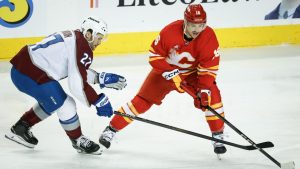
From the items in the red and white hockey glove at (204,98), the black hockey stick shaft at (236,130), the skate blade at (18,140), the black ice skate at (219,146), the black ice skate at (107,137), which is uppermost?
the red and white hockey glove at (204,98)

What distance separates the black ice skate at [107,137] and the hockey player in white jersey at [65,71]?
0.14m

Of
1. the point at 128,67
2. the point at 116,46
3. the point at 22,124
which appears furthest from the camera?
the point at 116,46

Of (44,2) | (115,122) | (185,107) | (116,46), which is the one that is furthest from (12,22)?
(115,122)

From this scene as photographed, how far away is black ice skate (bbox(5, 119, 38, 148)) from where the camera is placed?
164 inches

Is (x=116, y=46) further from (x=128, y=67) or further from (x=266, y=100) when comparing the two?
(x=266, y=100)

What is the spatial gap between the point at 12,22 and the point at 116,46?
1.02m

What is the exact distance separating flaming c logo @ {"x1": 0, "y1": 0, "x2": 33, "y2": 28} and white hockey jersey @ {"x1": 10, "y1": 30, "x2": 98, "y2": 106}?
7.45 feet

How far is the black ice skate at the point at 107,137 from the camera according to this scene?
4176 mm

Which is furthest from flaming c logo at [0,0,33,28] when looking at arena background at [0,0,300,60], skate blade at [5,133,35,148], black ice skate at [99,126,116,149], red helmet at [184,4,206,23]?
red helmet at [184,4,206,23]

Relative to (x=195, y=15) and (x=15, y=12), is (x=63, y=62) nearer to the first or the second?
(x=195, y=15)

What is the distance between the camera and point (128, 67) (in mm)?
6160

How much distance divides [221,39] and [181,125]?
88.6 inches

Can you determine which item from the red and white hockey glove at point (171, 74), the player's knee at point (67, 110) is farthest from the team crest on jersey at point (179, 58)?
the player's knee at point (67, 110)

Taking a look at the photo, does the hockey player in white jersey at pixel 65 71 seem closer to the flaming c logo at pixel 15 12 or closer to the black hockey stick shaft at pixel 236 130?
the black hockey stick shaft at pixel 236 130
